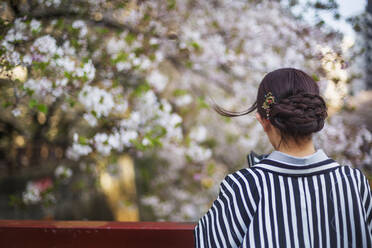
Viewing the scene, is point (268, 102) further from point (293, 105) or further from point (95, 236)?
point (95, 236)

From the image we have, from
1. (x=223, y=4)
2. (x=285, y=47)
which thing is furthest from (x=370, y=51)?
(x=223, y=4)

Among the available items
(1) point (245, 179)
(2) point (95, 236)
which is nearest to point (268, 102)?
(1) point (245, 179)

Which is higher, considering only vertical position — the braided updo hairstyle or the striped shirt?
the braided updo hairstyle

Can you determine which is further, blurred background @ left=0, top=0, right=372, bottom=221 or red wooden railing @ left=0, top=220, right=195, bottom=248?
blurred background @ left=0, top=0, right=372, bottom=221

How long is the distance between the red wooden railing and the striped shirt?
411mm

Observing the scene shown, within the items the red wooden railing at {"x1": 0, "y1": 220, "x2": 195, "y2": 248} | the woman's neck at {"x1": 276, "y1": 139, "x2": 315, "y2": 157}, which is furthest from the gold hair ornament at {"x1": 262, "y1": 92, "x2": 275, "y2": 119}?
the red wooden railing at {"x1": 0, "y1": 220, "x2": 195, "y2": 248}

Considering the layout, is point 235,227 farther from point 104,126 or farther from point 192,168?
point 192,168

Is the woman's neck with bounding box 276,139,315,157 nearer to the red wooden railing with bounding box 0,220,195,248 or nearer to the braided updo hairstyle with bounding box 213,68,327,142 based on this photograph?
the braided updo hairstyle with bounding box 213,68,327,142

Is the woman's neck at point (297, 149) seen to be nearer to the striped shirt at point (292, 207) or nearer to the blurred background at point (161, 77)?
the striped shirt at point (292, 207)

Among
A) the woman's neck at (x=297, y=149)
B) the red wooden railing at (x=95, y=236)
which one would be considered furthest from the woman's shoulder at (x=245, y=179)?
the red wooden railing at (x=95, y=236)

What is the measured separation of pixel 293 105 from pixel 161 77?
211 centimetres

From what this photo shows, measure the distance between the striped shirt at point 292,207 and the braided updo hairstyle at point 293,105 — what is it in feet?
0.29

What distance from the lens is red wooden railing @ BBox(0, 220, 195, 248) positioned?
1.33 metres

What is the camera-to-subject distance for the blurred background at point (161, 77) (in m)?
1.83
